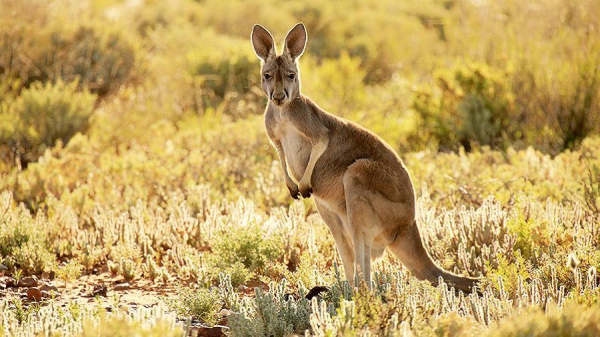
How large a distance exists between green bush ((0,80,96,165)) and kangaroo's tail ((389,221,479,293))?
5581 millimetres

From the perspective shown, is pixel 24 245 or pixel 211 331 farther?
pixel 24 245

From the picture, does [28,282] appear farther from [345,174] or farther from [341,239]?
[345,174]

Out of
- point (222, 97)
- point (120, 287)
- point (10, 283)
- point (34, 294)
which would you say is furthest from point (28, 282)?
point (222, 97)

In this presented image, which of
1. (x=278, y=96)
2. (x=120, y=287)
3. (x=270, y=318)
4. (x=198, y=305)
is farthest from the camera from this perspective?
(x=120, y=287)

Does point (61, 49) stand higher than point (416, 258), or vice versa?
point (61, 49)

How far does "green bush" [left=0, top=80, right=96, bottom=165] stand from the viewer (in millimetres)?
8977

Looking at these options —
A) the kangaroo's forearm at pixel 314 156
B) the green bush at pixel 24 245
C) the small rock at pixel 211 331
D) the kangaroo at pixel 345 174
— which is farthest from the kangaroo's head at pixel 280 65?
the green bush at pixel 24 245

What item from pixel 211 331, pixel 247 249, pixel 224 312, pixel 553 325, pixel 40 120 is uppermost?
pixel 40 120

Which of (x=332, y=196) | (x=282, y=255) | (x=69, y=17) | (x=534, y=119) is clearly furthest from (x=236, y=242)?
(x=69, y=17)

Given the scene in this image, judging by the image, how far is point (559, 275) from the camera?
177 inches

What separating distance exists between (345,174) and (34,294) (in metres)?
1.97

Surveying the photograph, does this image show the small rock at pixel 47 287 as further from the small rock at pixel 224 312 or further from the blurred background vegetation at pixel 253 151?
the small rock at pixel 224 312

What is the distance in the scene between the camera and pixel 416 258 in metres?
4.38

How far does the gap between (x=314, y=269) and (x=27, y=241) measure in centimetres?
220
